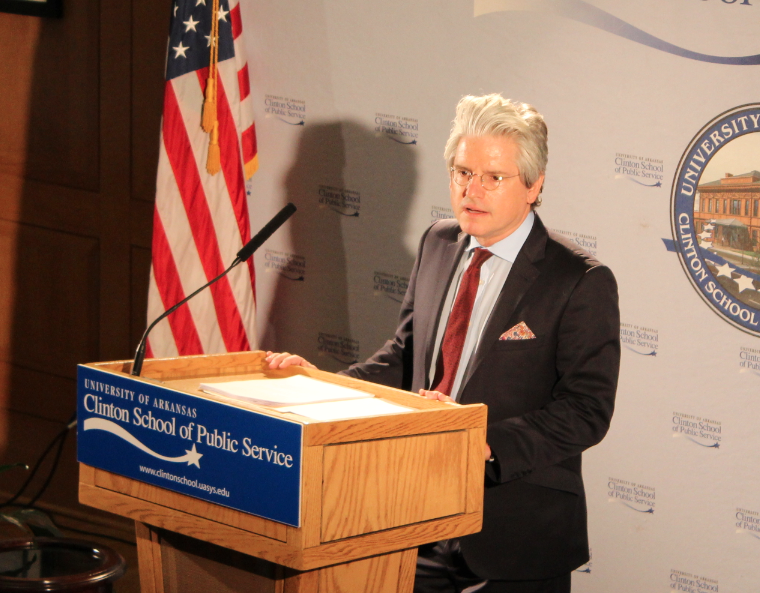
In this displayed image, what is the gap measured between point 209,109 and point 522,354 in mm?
1849

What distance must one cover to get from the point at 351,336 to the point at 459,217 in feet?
5.38

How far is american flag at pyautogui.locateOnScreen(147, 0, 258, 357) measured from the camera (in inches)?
148

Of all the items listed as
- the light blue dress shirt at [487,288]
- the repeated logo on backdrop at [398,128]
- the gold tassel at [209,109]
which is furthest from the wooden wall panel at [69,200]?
the light blue dress shirt at [487,288]

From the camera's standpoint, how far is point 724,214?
9.78 feet

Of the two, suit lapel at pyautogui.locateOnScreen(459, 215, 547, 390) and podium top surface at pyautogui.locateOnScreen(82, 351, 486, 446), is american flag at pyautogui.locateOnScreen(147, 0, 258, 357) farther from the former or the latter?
suit lapel at pyautogui.locateOnScreen(459, 215, 547, 390)

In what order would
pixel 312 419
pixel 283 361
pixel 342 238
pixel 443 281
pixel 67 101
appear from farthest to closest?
pixel 67 101 < pixel 342 238 < pixel 443 281 < pixel 283 361 < pixel 312 419

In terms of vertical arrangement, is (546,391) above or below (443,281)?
below

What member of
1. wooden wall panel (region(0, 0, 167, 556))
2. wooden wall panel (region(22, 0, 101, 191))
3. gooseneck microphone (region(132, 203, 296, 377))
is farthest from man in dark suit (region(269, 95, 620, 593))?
wooden wall panel (region(22, 0, 101, 191))

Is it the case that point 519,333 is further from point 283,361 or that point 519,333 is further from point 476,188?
point 283,361

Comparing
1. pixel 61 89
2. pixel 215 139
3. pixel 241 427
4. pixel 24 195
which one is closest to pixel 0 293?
pixel 24 195

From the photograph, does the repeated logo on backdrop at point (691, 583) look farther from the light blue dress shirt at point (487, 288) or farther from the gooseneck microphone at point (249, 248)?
the gooseneck microphone at point (249, 248)

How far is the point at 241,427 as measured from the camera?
170cm

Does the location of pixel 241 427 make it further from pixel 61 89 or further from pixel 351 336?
pixel 61 89

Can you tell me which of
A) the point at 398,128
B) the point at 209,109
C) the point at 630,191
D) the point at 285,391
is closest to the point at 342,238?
the point at 398,128
